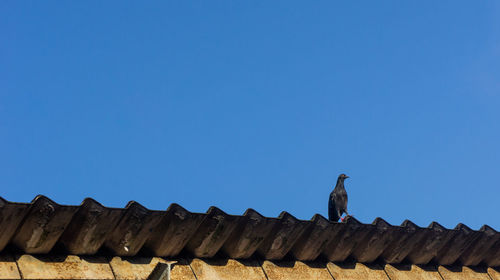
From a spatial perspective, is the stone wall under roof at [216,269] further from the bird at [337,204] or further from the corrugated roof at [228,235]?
the bird at [337,204]

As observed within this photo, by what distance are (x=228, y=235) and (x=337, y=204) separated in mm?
4875

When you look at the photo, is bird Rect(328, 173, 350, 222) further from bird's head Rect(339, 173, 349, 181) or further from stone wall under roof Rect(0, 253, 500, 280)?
stone wall under roof Rect(0, 253, 500, 280)

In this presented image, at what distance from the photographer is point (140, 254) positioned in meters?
7.71

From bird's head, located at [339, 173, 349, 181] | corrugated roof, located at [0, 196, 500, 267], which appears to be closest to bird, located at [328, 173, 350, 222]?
bird's head, located at [339, 173, 349, 181]

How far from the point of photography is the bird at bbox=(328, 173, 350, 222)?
12453 mm

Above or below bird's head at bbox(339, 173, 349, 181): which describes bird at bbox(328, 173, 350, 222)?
below

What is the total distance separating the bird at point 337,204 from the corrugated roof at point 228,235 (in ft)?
9.30

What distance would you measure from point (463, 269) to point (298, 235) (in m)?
2.80

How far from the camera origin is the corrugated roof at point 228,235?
6.95 metres

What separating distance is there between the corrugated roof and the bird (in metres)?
2.83

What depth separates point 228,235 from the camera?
8047 mm

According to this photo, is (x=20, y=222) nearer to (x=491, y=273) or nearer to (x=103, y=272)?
(x=103, y=272)

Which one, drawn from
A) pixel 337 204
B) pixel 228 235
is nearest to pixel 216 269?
pixel 228 235

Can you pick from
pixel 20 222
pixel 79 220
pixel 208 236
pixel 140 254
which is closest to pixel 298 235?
pixel 208 236
